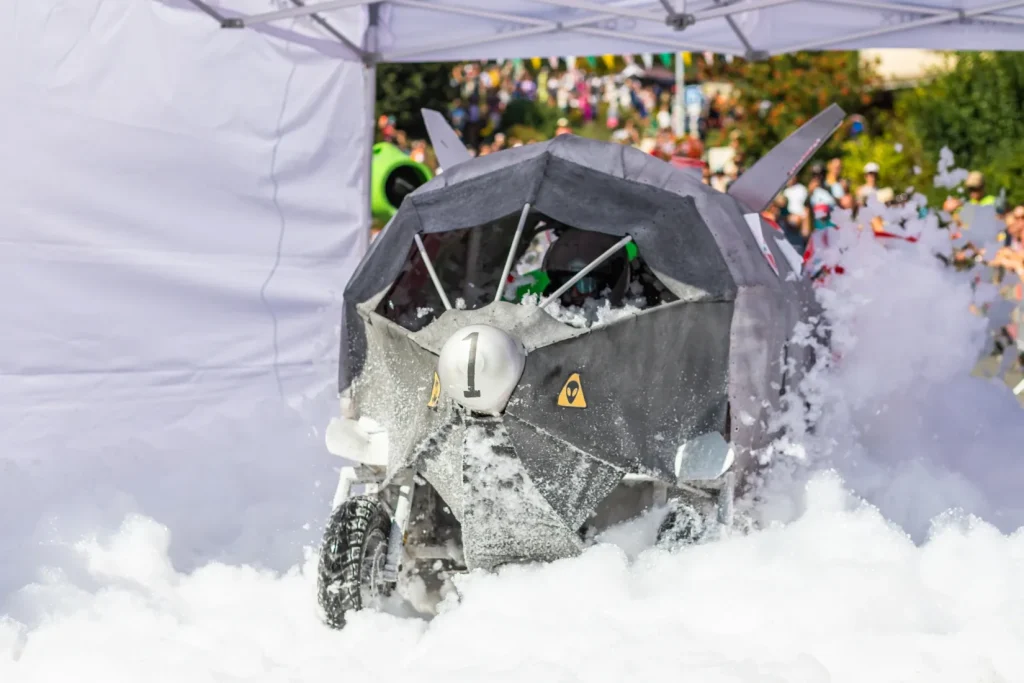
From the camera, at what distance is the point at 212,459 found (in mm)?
6504

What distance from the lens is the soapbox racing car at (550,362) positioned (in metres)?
3.77

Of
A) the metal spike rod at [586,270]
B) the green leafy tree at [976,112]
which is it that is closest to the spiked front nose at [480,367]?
the metal spike rod at [586,270]

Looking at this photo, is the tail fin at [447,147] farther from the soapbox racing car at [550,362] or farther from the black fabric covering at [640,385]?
the black fabric covering at [640,385]

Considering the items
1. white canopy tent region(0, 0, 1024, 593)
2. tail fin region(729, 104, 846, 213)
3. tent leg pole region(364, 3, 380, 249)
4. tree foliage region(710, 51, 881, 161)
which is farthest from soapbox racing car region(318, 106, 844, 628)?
tree foliage region(710, 51, 881, 161)

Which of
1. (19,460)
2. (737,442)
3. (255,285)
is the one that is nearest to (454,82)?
(255,285)

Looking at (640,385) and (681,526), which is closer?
(640,385)

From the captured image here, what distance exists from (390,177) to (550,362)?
20.3 ft

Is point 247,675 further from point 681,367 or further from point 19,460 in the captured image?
point 19,460

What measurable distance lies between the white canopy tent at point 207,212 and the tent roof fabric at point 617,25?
15mm

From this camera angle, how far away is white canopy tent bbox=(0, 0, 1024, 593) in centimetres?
582

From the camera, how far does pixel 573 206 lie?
13.3ft

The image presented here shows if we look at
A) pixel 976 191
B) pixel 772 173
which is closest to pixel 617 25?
pixel 772 173

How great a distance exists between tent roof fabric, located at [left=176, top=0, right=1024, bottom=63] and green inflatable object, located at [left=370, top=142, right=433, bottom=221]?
1.71m

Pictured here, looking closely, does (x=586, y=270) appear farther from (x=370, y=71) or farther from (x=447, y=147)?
(x=370, y=71)
